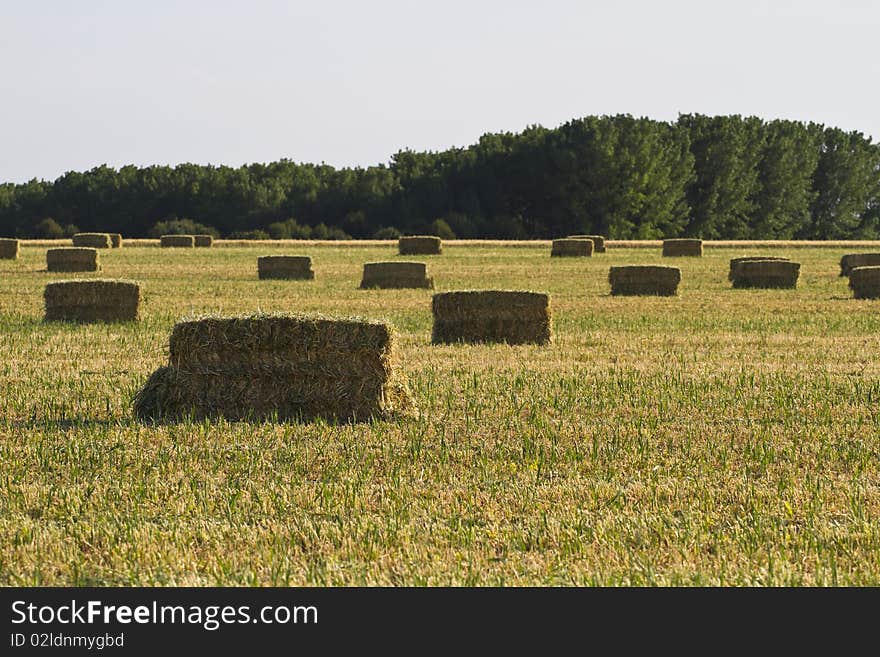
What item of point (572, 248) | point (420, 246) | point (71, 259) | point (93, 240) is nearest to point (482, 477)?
point (71, 259)

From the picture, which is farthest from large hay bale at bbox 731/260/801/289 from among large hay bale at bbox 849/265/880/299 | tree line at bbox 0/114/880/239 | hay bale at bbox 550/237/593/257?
tree line at bbox 0/114/880/239

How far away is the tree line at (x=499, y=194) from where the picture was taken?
101 metres

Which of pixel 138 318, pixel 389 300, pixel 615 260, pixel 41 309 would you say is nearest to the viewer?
pixel 138 318

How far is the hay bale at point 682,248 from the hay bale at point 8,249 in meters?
26.6

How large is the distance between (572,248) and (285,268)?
837 inches

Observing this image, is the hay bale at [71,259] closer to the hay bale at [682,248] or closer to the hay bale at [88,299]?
the hay bale at [88,299]

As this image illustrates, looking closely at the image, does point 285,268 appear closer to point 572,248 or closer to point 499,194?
point 572,248

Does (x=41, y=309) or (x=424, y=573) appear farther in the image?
(x=41, y=309)

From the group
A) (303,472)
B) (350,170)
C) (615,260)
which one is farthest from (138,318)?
(350,170)

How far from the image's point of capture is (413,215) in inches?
3979

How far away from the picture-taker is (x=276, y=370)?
Answer: 12914 mm
